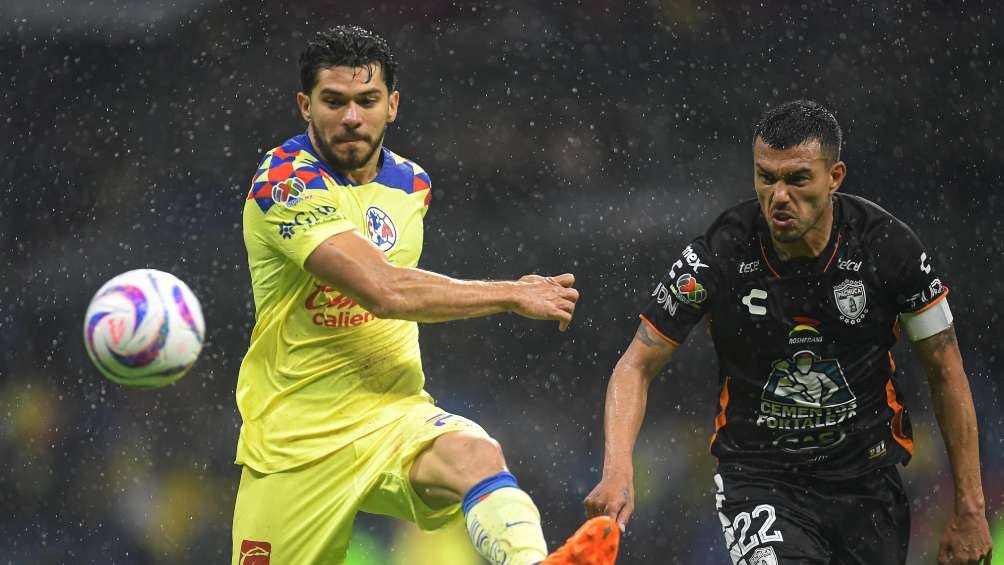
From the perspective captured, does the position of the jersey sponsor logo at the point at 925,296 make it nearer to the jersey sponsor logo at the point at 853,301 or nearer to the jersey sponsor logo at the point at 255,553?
the jersey sponsor logo at the point at 853,301

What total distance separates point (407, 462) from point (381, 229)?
79 centimetres

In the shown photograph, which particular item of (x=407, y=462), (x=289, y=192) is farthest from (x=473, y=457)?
(x=289, y=192)

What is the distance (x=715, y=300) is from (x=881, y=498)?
Answer: 2.72 feet

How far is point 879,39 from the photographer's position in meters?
7.36

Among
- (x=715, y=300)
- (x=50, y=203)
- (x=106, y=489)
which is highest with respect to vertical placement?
(x=50, y=203)

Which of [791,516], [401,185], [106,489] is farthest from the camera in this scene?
[106,489]

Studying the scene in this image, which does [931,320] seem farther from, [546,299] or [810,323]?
[546,299]

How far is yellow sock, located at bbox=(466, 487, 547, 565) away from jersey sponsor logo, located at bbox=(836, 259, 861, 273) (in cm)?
127

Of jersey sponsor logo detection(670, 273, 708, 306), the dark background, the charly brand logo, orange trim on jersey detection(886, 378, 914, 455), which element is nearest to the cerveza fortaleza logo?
jersey sponsor logo detection(670, 273, 708, 306)

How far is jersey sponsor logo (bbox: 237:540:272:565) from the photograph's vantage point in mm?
4188

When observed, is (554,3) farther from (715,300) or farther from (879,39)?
(715,300)

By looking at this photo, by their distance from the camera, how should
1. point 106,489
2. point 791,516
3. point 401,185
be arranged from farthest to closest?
point 106,489, point 401,185, point 791,516

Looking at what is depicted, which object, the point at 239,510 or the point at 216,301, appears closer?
the point at 239,510

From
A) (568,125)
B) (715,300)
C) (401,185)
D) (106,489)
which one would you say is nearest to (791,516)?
(715,300)
